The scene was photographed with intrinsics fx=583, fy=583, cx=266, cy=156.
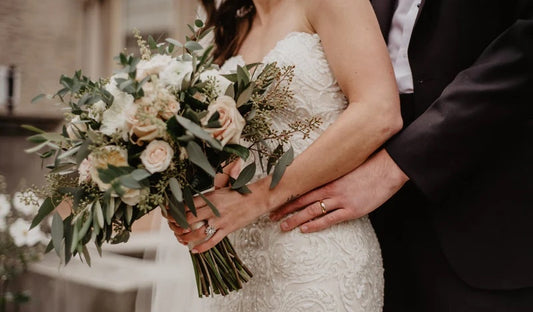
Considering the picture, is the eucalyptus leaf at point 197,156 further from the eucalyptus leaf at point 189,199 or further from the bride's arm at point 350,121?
the bride's arm at point 350,121

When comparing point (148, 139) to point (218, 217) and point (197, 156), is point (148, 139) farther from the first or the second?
point (218, 217)

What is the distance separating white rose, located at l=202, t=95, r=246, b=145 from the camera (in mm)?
1326

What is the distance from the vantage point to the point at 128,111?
4.34ft

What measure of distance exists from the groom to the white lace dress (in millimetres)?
63

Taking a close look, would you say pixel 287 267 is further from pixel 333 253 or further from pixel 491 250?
pixel 491 250

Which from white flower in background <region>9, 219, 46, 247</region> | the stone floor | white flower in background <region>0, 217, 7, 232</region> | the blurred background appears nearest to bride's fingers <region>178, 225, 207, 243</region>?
the stone floor

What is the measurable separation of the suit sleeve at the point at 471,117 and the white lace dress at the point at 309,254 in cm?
23

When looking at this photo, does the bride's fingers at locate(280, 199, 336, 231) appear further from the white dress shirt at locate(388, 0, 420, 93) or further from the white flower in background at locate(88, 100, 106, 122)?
the white flower in background at locate(88, 100, 106, 122)

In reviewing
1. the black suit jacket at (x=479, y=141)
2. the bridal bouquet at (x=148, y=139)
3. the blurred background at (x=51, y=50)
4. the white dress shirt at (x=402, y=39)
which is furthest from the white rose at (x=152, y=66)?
the blurred background at (x=51, y=50)

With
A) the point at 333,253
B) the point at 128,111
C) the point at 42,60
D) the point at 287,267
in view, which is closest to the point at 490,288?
the point at 333,253

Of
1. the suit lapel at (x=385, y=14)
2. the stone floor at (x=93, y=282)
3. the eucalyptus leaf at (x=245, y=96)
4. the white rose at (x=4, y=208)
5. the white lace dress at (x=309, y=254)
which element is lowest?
the stone floor at (x=93, y=282)

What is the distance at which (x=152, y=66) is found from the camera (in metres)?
1.36

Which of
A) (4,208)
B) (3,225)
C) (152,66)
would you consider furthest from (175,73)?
(3,225)

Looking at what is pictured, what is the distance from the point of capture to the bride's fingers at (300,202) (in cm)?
159
